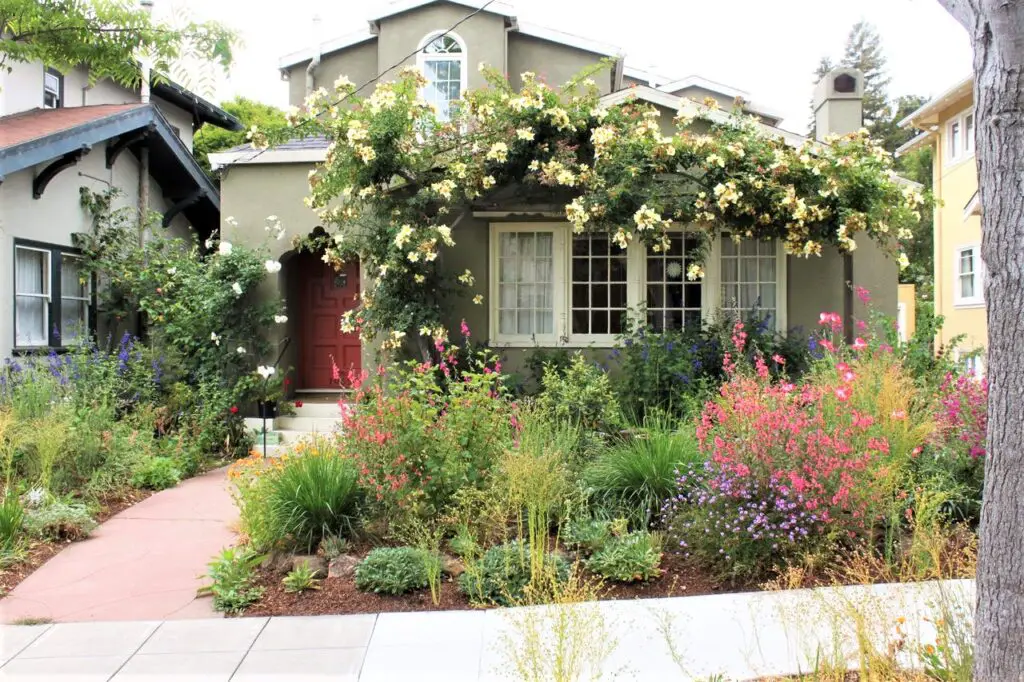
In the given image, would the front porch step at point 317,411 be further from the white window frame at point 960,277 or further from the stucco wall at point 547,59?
the white window frame at point 960,277

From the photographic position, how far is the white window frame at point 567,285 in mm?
10305

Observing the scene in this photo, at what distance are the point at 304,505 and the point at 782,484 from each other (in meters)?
3.34

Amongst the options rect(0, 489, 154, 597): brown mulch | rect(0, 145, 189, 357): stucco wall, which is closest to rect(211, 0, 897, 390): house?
rect(0, 145, 189, 357): stucco wall

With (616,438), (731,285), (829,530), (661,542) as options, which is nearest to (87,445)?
(616,438)

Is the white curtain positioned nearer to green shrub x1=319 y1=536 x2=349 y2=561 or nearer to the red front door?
→ the red front door

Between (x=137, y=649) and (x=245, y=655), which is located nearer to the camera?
(x=245, y=655)

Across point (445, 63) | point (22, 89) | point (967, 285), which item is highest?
point (445, 63)

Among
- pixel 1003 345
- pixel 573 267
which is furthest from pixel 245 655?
pixel 573 267

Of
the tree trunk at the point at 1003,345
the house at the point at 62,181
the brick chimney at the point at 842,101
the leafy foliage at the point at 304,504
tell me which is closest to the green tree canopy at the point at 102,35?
the leafy foliage at the point at 304,504

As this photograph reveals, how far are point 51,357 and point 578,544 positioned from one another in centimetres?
821

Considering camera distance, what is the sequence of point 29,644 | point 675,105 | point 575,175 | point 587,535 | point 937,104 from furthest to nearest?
1. point 937,104
2. point 675,105
3. point 575,175
4. point 587,535
5. point 29,644

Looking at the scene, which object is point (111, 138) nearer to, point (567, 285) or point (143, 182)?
point (143, 182)

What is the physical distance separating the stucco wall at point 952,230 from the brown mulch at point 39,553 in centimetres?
1706

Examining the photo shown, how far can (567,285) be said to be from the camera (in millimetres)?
10461
